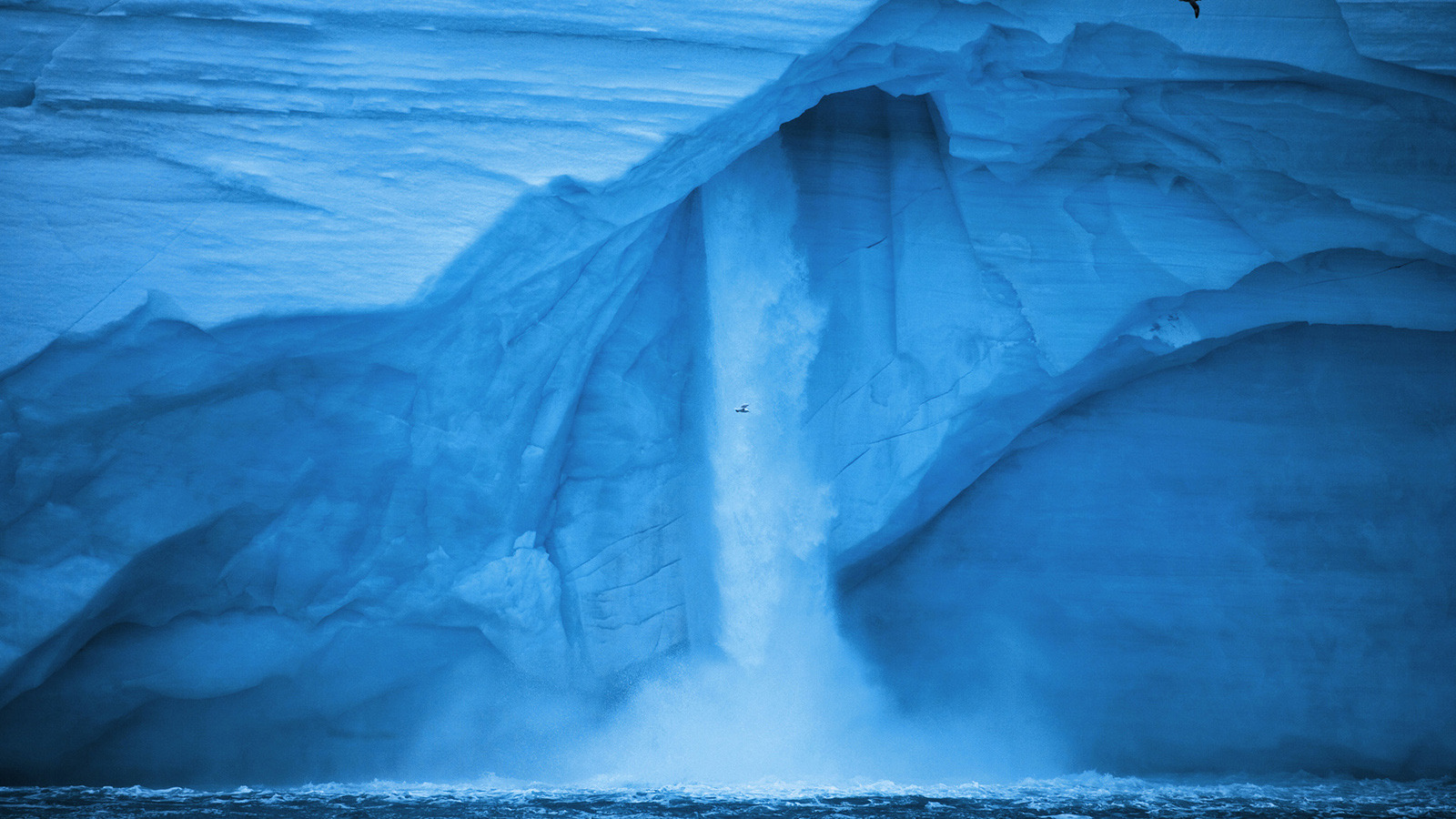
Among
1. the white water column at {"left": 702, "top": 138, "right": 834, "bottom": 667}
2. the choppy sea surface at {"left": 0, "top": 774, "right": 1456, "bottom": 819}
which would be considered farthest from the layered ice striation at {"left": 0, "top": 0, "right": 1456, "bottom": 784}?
the choppy sea surface at {"left": 0, "top": 774, "right": 1456, "bottom": 819}

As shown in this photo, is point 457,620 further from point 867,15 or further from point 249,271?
point 867,15

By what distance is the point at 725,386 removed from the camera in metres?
7.68

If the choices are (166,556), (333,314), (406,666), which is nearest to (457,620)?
(406,666)

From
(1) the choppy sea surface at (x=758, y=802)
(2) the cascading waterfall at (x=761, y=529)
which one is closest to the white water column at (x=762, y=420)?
(2) the cascading waterfall at (x=761, y=529)

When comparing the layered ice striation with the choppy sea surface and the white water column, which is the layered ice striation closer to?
the white water column

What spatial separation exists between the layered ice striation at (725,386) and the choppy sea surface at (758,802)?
25.0 inches

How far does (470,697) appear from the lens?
7.39 metres

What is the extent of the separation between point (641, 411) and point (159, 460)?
315 centimetres

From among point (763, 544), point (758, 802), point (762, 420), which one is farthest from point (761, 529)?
point (758, 802)

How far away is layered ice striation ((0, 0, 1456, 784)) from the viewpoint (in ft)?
19.1

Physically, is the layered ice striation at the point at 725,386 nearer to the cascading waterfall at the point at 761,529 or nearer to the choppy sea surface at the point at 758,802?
the cascading waterfall at the point at 761,529

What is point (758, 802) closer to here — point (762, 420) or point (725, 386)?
point (762, 420)

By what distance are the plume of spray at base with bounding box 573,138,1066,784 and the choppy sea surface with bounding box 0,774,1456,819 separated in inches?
30.0

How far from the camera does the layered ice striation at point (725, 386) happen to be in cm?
582
